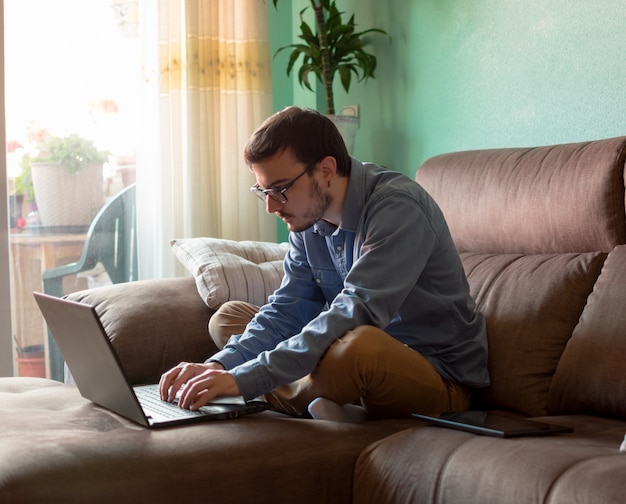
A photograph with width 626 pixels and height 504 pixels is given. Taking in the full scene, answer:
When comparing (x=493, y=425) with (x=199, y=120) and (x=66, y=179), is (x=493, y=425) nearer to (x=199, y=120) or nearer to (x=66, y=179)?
(x=199, y=120)

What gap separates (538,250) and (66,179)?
190cm

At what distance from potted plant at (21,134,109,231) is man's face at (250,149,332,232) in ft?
5.28

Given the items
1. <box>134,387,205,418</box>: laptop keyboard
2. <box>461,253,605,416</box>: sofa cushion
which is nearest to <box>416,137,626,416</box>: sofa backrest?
<box>461,253,605,416</box>: sofa cushion

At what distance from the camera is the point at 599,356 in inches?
66.9

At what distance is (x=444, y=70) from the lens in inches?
112

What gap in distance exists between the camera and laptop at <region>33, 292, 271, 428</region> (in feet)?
4.99

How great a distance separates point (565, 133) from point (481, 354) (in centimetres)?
80

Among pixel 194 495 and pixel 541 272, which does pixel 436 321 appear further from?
pixel 194 495

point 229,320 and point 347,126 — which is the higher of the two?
point 347,126

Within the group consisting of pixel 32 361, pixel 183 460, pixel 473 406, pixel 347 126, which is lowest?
pixel 32 361

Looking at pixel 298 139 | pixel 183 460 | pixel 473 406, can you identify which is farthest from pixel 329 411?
pixel 298 139

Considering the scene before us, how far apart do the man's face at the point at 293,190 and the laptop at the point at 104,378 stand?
40cm

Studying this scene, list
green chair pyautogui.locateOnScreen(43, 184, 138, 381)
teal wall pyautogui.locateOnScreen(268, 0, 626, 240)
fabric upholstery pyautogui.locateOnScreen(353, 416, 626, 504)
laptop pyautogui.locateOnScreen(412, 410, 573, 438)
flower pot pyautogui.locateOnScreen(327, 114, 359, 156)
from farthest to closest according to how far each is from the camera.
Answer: green chair pyautogui.locateOnScreen(43, 184, 138, 381) < flower pot pyautogui.locateOnScreen(327, 114, 359, 156) < teal wall pyautogui.locateOnScreen(268, 0, 626, 240) < laptop pyautogui.locateOnScreen(412, 410, 573, 438) < fabric upholstery pyautogui.locateOnScreen(353, 416, 626, 504)

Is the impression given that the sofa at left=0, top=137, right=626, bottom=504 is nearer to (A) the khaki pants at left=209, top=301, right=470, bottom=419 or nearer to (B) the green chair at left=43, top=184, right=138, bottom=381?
(A) the khaki pants at left=209, top=301, right=470, bottom=419
